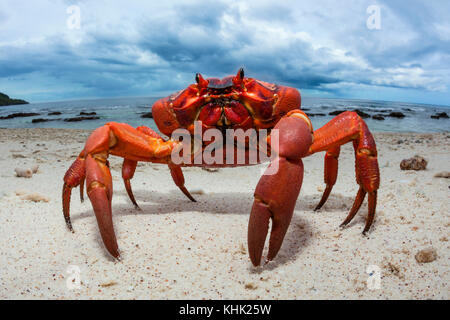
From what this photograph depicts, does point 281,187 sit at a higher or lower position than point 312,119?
lower

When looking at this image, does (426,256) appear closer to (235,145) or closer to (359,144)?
(359,144)

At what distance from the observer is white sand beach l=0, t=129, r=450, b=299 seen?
2.11 meters

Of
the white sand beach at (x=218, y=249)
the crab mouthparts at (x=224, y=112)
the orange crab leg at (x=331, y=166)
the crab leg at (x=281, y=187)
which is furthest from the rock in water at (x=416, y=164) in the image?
the crab leg at (x=281, y=187)

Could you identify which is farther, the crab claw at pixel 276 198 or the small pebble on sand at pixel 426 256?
the small pebble on sand at pixel 426 256

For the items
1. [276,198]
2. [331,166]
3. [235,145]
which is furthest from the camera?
[331,166]

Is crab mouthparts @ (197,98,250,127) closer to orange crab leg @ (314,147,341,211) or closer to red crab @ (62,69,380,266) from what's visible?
red crab @ (62,69,380,266)

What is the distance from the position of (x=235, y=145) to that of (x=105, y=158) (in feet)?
4.25

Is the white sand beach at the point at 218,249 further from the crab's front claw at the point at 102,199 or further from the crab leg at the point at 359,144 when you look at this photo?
the crab leg at the point at 359,144

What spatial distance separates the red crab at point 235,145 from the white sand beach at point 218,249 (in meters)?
0.22

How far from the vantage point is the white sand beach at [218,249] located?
6.91 ft

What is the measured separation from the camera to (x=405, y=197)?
344 cm

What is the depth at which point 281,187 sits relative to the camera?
1965 millimetres

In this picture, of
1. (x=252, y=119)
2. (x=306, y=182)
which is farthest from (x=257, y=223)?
(x=306, y=182)

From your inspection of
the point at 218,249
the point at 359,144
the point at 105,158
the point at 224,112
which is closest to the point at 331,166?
the point at 359,144
